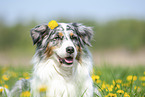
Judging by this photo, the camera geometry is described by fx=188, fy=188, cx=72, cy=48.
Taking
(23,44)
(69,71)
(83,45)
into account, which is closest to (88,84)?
(69,71)

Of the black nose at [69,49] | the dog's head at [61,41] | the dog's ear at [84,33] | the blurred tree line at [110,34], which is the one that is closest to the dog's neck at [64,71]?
the dog's head at [61,41]

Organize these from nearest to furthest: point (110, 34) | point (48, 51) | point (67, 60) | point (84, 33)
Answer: point (67, 60) → point (48, 51) → point (84, 33) → point (110, 34)

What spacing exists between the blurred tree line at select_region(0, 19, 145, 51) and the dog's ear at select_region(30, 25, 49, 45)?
36.1 ft

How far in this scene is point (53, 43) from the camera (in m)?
3.36

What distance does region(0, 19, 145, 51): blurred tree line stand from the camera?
14516 millimetres

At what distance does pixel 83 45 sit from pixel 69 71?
0.59 metres

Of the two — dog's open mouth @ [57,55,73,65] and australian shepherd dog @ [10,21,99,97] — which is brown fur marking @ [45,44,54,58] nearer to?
australian shepherd dog @ [10,21,99,97]

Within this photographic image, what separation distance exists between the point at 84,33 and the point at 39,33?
90 centimetres

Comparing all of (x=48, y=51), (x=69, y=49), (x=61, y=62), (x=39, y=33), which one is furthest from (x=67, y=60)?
(x=39, y=33)

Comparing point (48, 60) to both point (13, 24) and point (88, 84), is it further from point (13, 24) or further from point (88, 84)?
point (13, 24)

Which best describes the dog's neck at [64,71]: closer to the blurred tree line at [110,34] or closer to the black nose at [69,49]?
the black nose at [69,49]

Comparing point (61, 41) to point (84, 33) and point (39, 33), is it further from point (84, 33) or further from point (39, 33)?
point (84, 33)

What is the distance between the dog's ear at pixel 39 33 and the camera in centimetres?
357

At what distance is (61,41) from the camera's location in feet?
10.9
